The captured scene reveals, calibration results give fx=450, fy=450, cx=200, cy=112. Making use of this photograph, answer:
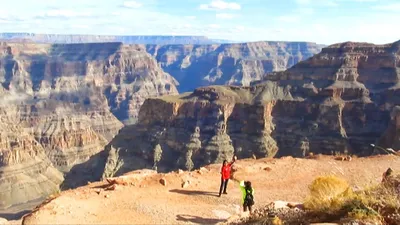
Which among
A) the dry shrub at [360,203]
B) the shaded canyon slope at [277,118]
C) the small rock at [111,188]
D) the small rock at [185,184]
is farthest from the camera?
the shaded canyon slope at [277,118]

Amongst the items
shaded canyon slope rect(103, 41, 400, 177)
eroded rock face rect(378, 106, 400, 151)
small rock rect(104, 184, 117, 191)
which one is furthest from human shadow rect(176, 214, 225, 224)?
shaded canyon slope rect(103, 41, 400, 177)

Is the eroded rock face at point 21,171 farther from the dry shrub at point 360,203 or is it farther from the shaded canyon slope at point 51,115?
the dry shrub at point 360,203

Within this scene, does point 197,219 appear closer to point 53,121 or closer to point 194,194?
point 194,194

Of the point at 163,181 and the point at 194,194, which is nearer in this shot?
the point at 194,194

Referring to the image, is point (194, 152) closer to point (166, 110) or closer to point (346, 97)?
point (166, 110)

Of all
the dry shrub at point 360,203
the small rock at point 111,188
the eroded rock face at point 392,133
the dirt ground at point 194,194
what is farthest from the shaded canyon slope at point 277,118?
the dry shrub at point 360,203

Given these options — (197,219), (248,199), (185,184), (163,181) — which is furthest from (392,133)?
(197,219)

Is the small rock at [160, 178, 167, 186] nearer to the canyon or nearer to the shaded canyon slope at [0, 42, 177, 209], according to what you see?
the canyon
